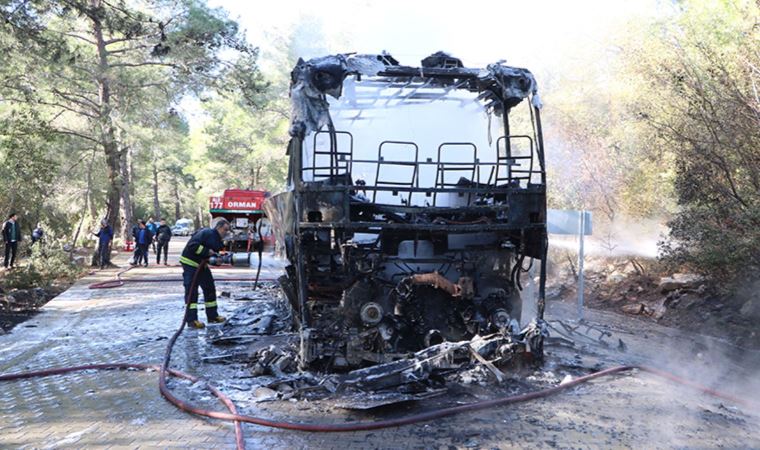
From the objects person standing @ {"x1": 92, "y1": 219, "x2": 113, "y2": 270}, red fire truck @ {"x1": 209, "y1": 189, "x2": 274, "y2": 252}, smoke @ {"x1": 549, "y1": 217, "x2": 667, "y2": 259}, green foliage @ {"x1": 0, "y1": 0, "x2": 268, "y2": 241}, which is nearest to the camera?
smoke @ {"x1": 549, "y1": 217, "x2": 667, "y2": 259}

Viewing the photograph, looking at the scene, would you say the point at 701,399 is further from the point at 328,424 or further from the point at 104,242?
the point at 104,242

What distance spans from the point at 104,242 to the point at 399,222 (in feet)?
45.5

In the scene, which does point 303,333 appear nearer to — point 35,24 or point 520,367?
point 520,367

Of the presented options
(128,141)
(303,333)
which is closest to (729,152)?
(303,333)

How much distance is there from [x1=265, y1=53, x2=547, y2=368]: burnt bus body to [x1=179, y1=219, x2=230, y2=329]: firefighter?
7.12ft

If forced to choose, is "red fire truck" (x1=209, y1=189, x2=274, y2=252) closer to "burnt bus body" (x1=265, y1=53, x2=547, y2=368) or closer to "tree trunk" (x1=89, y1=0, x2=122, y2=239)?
"tree trunk" (x1=89, y1=0, x2=122, y2=239)

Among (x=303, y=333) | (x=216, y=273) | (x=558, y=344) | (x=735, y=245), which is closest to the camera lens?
(x=303, y=333)

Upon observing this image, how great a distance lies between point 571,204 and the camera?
47.7 ft

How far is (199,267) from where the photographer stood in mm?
8547

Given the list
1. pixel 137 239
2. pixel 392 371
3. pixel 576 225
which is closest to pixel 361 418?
pixel 392 371

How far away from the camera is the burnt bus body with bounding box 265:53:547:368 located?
19.3 ft

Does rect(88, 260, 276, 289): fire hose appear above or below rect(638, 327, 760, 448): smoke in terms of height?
above

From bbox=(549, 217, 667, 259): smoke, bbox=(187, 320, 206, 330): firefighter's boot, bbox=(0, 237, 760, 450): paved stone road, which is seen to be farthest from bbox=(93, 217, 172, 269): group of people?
bbox=(549, 217, 667, 259): smoke

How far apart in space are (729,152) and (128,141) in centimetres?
1526
